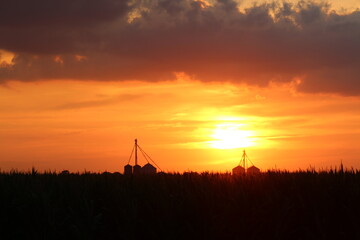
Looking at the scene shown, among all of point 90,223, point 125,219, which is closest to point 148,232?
point 125,219

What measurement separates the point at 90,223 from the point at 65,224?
0.92 meters

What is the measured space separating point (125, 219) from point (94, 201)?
1.35 meters

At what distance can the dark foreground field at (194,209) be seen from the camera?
13.6 meters

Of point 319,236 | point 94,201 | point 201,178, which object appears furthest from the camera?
point 201,178

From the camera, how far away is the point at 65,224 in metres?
14.2

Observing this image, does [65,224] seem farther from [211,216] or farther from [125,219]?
[211,216]

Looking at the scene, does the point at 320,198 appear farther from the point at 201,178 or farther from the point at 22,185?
the point at 22,185

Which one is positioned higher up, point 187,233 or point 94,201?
point 94,201

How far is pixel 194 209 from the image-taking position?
45.8 feet

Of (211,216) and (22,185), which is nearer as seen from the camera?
(211,216)

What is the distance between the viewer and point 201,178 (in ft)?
51.5

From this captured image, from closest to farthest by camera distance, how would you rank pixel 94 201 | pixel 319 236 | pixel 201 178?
pixel 319 236 < pixel 94 201 < pixel 201 178

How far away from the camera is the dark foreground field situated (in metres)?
13.6

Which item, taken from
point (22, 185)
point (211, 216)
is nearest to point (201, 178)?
point (211, 216)
